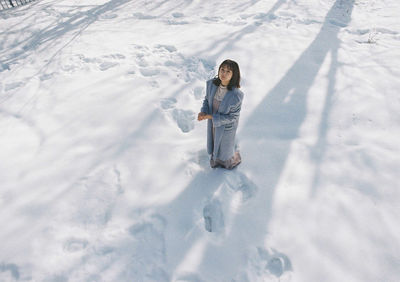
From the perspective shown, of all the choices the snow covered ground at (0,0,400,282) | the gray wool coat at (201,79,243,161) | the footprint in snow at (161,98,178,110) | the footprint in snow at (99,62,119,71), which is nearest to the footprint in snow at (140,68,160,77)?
the snow covered ground at (0,0,400,282)

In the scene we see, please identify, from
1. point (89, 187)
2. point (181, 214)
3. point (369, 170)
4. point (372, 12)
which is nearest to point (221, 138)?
point (181, 214)

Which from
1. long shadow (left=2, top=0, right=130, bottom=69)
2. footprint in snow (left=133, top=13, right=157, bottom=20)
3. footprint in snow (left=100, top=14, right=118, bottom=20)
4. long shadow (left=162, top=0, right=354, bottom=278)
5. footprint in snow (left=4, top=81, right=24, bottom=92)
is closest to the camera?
long shadow (left=162, top=0, right=354, bottom=278)

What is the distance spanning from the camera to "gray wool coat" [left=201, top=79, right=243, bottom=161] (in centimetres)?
208

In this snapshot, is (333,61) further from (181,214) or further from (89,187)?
(89,187)

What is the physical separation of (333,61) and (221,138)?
3.28 m

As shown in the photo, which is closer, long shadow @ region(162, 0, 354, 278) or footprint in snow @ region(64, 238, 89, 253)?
footprint in snow @ region(64, 238, 89, 253)

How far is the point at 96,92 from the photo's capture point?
3879mm

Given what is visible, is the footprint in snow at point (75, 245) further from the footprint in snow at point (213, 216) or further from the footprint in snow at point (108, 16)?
the footprint in snow at point (108, 16)

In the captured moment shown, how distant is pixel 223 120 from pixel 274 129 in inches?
52.5

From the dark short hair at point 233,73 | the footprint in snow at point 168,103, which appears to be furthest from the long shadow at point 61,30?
the dark short hair at point 233,73

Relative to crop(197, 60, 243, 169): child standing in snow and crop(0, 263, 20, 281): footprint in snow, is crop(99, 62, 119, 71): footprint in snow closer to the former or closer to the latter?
crop(197, 60, 243, 169): child standing in snow

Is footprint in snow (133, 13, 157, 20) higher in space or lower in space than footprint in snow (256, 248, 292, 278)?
higher

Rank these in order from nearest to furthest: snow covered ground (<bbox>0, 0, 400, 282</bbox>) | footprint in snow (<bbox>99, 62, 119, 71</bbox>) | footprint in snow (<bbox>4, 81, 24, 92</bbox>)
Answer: snow covered ground (<bbox>0, 0, 400, 282</bbox>) → footprint in snow (<bbox>4, 81, 24, 92</bbox>) → footprint in snow (<bbox>99, 62, 119, 71</bbox>)

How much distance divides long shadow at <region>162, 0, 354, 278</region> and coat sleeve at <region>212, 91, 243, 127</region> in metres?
0.75
